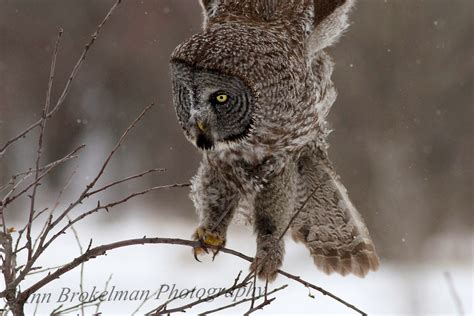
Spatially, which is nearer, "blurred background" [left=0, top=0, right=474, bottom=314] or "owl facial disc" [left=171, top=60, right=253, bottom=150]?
"owl facial disc" [left=171, top=60, right=253, bottom=150]

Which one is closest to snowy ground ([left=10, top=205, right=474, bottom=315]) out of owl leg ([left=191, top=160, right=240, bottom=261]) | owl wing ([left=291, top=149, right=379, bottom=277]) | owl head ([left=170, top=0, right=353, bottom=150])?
owl wing ([left=291, top=149, right=379, bottom=277])

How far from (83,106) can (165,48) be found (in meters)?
1.34

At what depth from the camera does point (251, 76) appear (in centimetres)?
234

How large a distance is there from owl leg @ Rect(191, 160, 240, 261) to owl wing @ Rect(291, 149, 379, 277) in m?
0.41

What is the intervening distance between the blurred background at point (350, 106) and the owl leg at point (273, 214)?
15.6 ft

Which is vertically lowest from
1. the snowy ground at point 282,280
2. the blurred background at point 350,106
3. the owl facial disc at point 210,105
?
the owl facial disc at point 210,105

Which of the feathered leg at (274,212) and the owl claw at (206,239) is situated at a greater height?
the feathered leg at (274,212)

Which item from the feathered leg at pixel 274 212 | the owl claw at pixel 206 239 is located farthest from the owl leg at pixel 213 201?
the feathered leg at pixel 274 212

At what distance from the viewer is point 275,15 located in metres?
2.72

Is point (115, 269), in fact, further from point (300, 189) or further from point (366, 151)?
point (300, 189)

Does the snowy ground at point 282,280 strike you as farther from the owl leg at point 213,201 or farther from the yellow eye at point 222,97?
the yellow eye at point 222,97

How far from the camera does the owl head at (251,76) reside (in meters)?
2.32

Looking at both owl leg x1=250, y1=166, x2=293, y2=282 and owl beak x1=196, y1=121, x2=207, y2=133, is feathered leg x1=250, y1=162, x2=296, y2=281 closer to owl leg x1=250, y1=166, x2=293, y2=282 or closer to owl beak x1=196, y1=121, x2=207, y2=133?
owl leg x1=250, y1=166, x2=293, y2=282

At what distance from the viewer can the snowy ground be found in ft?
25.1
